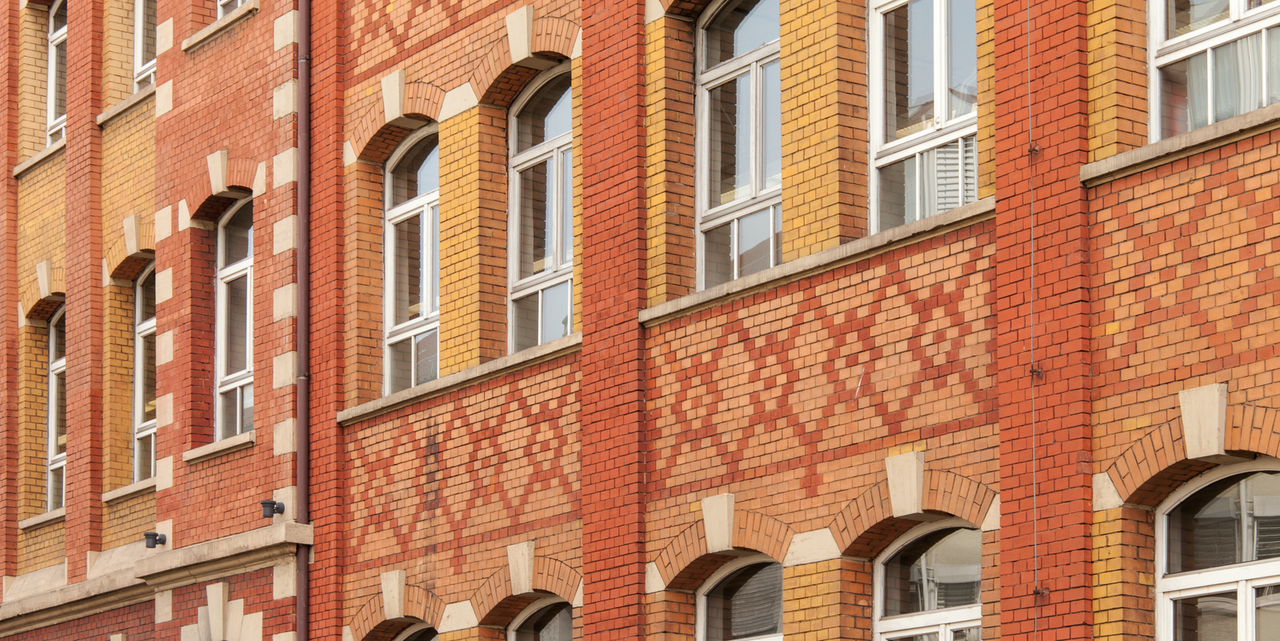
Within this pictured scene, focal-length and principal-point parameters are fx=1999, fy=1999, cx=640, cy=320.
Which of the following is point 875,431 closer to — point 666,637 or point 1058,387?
point 1058,387

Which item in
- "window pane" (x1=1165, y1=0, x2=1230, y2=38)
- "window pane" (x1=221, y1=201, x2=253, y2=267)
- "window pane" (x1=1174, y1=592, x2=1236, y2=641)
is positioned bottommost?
"window pane" (x1=1174, y1=592, x2=1236, y2=641)

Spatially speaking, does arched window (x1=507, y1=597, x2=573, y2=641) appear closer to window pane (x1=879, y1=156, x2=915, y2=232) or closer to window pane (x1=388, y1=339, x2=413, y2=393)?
window pane (x1=388, y1=339, x2=413, y2=393)

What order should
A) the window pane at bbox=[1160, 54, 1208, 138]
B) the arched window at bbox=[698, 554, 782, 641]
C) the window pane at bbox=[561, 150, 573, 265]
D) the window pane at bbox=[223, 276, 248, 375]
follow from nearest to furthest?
the window pane at bbox=[1160, 54, 1208, 138]
the arched window at bbox=[698, 554, 782, 641]
the window pane at bbox=[561, 150, 573, 265]
the window pane at bbox=[223, 276, 248, 375]

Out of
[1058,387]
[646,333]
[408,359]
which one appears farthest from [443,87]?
→ [1058,387]

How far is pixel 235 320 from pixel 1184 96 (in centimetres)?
1103

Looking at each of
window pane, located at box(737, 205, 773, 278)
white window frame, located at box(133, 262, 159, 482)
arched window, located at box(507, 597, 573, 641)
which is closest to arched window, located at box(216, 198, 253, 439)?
white window frame, located at box(133, 262, 159, 482)

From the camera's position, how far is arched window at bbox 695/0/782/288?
542 inches

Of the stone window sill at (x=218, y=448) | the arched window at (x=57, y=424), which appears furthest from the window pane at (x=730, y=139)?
the arched window at (x=57, y=424)

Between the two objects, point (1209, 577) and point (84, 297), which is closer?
point (1209, 577)

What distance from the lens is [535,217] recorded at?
16.2m

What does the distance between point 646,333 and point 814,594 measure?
250 cm

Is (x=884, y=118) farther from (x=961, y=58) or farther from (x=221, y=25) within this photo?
(x=221, y=25)

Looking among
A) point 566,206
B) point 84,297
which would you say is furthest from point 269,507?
point 84,297

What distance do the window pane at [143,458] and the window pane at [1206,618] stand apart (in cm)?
1300
